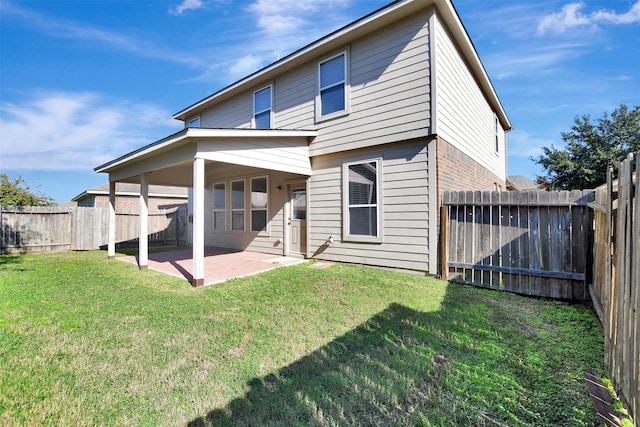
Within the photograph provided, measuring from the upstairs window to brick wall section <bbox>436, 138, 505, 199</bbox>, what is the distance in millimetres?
1362

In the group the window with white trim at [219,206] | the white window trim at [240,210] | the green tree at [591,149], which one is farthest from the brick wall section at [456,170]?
the green tree at [591,149]

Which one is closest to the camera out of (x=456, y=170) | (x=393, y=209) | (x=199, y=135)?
(x=199, y=135)

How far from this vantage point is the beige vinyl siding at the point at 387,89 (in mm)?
6105

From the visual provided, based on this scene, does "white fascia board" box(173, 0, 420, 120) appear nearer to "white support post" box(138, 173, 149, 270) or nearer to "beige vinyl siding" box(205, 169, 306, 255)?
"beige vinyl siding" box(205, 169, 306, 255)

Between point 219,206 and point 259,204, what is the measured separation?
2.42 meters

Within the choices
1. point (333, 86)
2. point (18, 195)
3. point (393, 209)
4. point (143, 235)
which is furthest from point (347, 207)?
point (18, 195)

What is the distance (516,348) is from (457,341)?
0.59m

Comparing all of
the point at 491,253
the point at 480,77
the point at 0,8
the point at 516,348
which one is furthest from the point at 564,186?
the point at 0,8

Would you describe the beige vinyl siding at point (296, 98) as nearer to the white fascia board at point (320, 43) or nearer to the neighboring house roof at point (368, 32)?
the neighboring house roof at point (368, 32)

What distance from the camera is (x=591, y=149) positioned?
2075 centimetres

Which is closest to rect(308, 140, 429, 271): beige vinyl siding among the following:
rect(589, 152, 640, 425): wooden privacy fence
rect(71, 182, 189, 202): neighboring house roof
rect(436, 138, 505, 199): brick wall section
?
rect(436, 138, 505, 199): brick wall section

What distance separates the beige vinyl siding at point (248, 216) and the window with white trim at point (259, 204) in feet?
0.48

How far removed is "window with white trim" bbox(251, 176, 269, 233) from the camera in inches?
368

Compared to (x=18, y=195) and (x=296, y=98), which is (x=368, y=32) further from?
(x=18, y=195)
